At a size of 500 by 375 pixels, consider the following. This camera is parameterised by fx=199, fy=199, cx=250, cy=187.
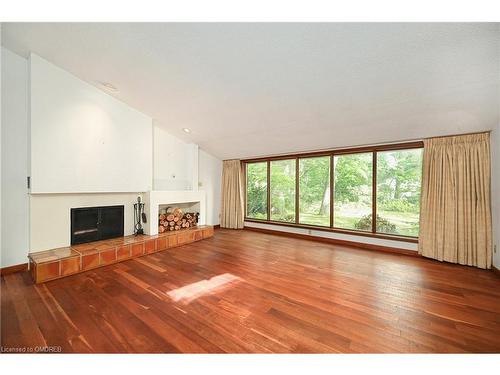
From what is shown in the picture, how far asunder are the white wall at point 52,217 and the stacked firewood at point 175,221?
3.81ft

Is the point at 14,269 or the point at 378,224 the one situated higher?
the point at 378,224

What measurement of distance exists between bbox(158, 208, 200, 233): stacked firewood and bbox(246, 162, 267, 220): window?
5.67 ft

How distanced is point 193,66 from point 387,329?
320 centimetres

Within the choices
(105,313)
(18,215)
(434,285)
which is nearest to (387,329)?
(434,285)

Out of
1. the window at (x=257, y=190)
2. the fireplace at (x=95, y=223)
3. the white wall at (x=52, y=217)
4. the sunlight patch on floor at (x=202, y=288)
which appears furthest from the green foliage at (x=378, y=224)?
the white wall at (x=52, y=217)

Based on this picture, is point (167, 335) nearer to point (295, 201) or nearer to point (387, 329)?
point (387, 329)

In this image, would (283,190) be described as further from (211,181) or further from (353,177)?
(211,181)

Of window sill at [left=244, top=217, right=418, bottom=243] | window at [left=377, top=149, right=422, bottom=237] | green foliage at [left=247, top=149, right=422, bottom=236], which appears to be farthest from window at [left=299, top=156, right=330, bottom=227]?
window at [left=377, top=149, right=422, bottom=237]

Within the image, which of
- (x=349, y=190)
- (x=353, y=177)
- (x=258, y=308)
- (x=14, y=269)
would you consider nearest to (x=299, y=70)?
(x=258, y=308)

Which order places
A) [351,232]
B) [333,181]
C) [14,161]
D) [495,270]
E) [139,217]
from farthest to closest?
[333,181], [351,232], [139,217], [495,270], [14,161]

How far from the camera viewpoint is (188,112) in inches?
137

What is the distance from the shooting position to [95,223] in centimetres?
334

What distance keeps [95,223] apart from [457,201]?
5.76 meters

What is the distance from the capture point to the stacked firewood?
409 centimetres
